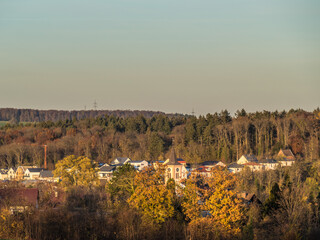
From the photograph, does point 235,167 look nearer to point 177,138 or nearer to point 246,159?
point 246,159

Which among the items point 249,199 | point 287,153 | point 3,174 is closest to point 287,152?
point 287,153

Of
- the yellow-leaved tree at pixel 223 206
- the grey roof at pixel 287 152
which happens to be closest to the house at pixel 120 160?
the grey roof at pixel 287 152

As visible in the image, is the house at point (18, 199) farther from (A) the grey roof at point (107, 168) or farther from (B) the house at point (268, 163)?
(B) the house at point (268, 163)

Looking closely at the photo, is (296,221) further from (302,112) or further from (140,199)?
(302,112)

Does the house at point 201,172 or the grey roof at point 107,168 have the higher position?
the grey roof at point 107,168

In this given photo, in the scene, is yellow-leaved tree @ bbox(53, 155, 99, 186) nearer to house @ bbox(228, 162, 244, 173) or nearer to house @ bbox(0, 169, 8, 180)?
house @ bbox(228, 162, 244, 173)

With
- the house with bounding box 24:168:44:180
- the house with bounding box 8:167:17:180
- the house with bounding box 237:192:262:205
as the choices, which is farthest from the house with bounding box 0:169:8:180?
the house with bounding box 237:192:262:205
